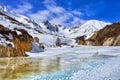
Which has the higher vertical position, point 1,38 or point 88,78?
point 1,38

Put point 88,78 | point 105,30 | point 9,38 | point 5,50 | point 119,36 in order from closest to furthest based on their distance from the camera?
point 88,78 → point 5,50 → point 9,38 → point 119,36 → point 105,30

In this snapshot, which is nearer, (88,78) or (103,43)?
(88,78)

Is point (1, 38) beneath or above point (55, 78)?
above

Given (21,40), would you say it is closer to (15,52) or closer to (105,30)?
(15,52)

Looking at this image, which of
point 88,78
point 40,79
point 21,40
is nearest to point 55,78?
point 40,79

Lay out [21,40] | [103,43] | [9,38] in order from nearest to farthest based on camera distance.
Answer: [9,38] → [21,40] → [103,43]

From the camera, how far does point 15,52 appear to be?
167 ft

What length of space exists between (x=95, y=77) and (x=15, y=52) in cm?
3097

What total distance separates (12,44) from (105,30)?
129842 millimetres

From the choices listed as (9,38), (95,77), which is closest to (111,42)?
(9,38)

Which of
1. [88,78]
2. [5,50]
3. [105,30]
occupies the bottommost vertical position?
[88,78]

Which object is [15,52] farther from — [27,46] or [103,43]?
[103,43]

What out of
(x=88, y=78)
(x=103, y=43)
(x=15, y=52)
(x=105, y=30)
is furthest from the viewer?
(x=105, y=30)

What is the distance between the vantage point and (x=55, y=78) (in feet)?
71.9
